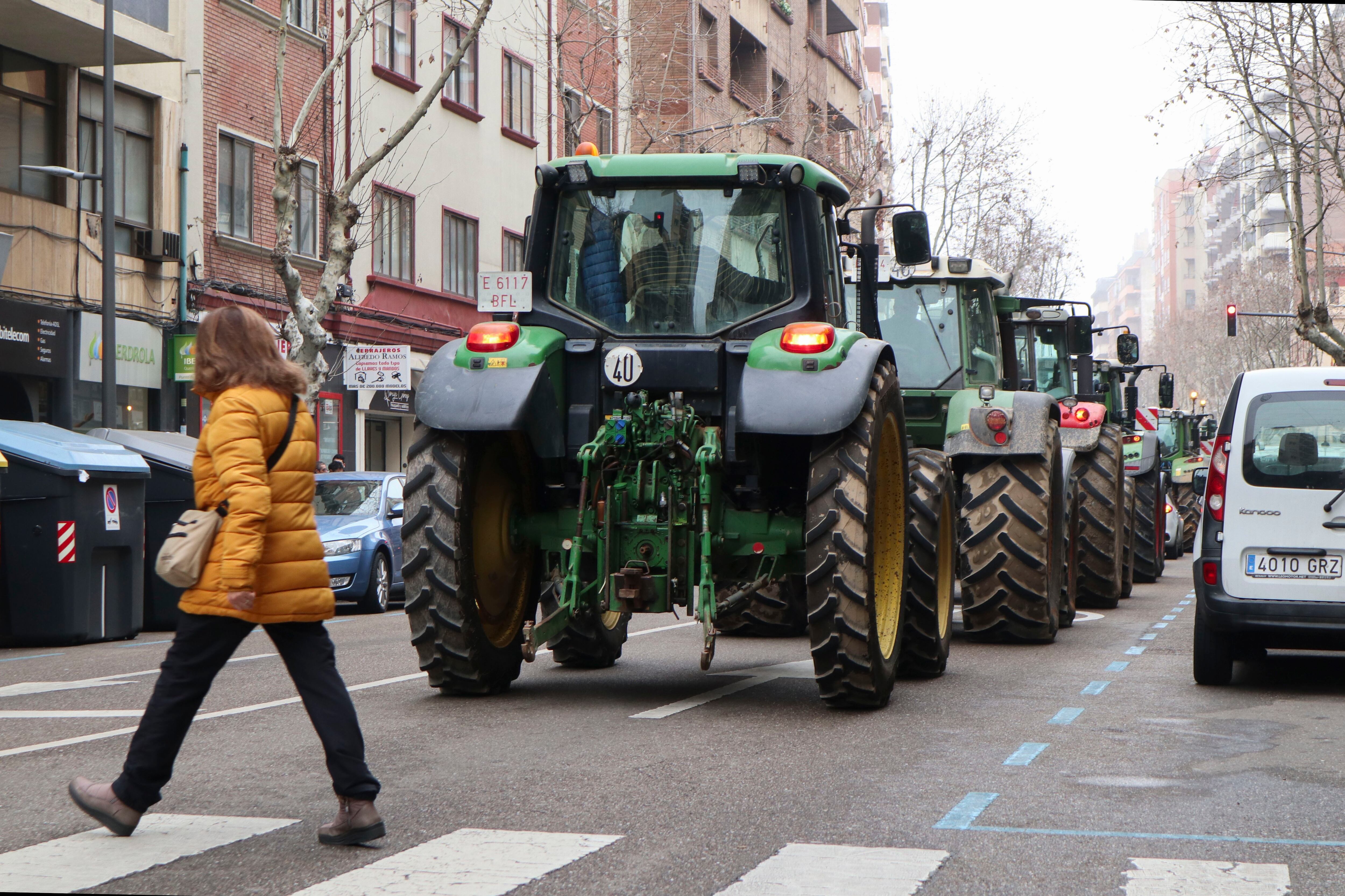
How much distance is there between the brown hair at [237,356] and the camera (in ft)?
18.0

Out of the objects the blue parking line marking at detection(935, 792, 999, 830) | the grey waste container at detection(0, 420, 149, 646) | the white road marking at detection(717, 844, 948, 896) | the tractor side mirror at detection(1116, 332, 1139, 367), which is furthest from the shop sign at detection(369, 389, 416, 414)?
the white road marking at detection(717, 844, 948, 896)

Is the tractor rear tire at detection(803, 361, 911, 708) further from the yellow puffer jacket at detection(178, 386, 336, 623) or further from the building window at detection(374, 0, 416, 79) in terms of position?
the building window at detection(374, 0, 416, 79)

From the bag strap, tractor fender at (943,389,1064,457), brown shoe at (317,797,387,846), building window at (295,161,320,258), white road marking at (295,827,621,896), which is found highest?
building window at (295,161,320,258)

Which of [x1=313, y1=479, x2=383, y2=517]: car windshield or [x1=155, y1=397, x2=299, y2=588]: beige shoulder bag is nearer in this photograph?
[x1=155, y1=397, x2=299, y2=588]: beige shoulder bag

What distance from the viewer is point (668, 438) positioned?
8.45 metres

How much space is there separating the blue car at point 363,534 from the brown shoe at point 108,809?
40.3ft

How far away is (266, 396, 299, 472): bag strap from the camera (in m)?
5.46

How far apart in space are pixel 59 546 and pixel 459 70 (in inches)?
718

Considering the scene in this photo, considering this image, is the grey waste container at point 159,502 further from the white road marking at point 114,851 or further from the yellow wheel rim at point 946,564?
the white road marking at point 114,851

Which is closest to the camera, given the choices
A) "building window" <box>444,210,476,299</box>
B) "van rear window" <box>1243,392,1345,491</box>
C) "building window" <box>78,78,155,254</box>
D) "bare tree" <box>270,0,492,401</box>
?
"van rear window" <box>1243,392,1345,491</box>

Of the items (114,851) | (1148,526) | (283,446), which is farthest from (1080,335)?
(114,851)

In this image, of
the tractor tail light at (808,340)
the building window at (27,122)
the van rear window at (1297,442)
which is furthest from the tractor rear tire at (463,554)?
the building window at (27,122)

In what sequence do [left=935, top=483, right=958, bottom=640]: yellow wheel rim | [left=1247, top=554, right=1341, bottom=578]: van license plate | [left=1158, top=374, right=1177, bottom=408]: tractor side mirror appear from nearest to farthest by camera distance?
[left=1247, top=554, right=1341, bottom=578]: van license plate, [left=935, top=483, right=958, bottom=640]: yellow wheel rim, [left=1158, top=374, right=1177, bottom=408]: tractor side mirror

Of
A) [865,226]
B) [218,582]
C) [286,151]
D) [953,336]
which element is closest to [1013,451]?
[953,336]
